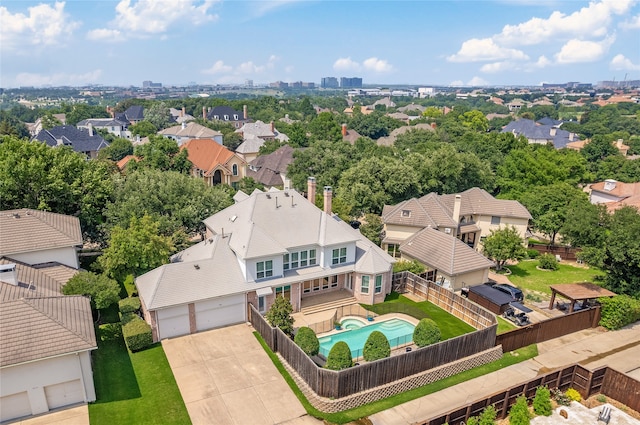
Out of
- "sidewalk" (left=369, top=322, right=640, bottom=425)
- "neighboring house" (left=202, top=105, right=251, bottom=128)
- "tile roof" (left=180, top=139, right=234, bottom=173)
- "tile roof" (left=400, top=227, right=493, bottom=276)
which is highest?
"neighboring house" (left=202, top=105, right=251, bottom=128)

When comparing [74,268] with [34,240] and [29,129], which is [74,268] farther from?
[29,129]

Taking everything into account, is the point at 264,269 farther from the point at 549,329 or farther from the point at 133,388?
the point at 549,329

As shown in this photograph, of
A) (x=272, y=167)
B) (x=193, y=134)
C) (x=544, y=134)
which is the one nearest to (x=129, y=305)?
(x=272, y=167)

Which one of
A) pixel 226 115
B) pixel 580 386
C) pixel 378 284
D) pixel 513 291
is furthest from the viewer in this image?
pixel 226 115

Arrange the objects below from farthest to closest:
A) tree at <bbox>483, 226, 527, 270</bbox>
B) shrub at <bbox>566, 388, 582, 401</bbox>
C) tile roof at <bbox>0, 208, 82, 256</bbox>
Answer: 1. tree at <bbox>483, 226, 527, 270</bbox>
2. tile roof at <bbox>0, 208, 82, 256</bbox>
3. shrub at <bbox>566, 388, 582, 401</bbox>

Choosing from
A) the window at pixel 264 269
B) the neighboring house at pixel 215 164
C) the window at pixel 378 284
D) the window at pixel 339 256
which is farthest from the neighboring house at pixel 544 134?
the window at pixel 264 269

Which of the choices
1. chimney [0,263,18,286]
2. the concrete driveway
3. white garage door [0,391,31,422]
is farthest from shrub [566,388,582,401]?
chimney [0,263,18,286]

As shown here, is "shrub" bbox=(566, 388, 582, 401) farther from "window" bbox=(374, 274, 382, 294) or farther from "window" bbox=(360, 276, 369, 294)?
"window" bbox=(360, 276, 369, 294)
